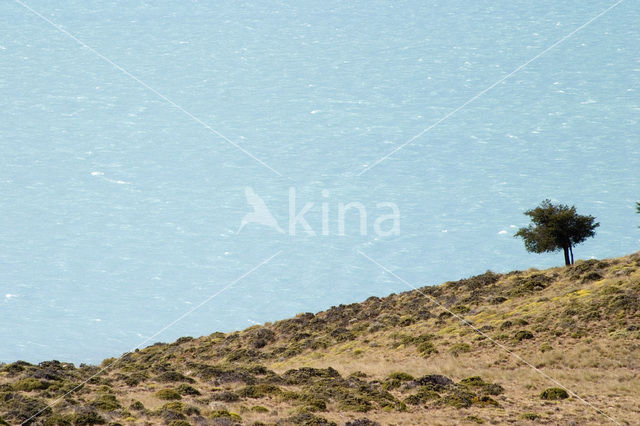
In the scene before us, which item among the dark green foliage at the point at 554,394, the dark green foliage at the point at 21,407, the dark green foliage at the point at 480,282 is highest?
the dark green foliage at the point at 480,282

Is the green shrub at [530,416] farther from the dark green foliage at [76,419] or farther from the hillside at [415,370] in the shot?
the dark green foliage at [76,419]

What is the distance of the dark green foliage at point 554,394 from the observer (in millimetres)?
35322

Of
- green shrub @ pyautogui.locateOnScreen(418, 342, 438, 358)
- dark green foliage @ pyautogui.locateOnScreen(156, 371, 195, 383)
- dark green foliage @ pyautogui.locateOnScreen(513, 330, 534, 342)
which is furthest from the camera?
green shrub @ pyautogui.locateOnScreen(418, 342, 438, 358)

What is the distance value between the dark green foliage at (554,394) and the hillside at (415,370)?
0.27 feet

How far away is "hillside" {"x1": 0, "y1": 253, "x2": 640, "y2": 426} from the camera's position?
33.2 meters

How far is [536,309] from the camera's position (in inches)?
1938

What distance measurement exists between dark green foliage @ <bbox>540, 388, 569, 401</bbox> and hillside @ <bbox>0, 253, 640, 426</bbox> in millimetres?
83

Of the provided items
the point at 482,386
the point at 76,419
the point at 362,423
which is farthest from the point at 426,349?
the point at 76,419

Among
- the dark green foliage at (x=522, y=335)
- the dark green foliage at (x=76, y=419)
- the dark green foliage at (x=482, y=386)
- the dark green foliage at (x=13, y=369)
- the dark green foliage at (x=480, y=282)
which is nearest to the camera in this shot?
the dark green foliage at (x=76, y=419)

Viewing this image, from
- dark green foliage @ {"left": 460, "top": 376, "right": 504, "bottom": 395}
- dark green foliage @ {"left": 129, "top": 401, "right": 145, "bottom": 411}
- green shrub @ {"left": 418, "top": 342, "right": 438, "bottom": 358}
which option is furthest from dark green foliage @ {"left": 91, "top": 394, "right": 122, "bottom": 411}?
green shrub @ {"left": 418, "top": 342, "right": 438, "bottom": 358}

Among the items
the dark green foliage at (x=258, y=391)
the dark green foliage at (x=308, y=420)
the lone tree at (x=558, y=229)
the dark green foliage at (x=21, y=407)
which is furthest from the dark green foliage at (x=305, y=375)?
the lone tree at (x=558, y=229)

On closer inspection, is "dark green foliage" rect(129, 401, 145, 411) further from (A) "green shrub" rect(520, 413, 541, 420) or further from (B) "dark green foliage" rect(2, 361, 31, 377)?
(A) "green shrub" rect(520, 413, 541, 420)

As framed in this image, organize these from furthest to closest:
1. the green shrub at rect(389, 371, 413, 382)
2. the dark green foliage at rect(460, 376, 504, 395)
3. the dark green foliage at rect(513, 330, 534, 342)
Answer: the dark green foliage at rect(513, 330, 534, 342) < the green shrub at rect(389, 371, 413, 382) < the dark green foliage at rect(460, 376, 504, 395)

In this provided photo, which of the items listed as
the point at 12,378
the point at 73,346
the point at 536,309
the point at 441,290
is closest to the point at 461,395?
the point at 536,309
